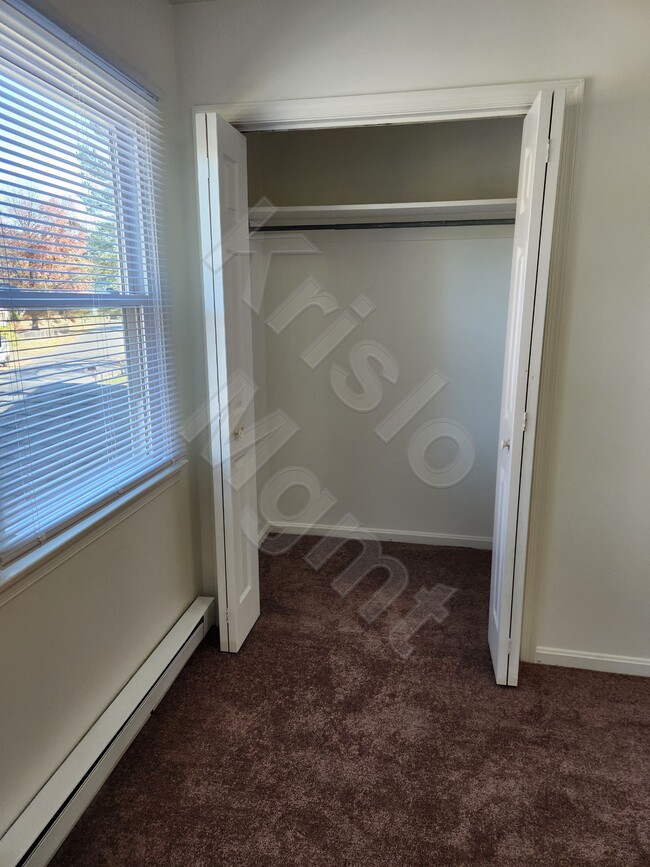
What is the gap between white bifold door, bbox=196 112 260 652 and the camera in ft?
6.69

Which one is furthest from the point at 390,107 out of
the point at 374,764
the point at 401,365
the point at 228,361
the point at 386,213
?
the point at 374,764

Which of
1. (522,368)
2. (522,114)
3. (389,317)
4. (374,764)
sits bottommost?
(374,764)

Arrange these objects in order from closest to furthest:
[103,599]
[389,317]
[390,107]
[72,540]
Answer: [72,540], [103,599], [390,107], [389,317]

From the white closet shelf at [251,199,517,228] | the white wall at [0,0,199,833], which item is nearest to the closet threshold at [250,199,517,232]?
the white closet shelf at [251,199,517,228]

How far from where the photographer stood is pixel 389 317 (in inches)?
132

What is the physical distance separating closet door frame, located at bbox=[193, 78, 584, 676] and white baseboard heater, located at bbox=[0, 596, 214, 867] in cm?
137

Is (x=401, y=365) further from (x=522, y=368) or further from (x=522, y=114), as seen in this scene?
(x=522, y=114)

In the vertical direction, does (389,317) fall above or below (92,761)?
above

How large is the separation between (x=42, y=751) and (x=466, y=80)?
8.50 ft

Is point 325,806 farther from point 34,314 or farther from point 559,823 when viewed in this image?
point 34,314

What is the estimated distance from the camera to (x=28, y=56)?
4.67 feet

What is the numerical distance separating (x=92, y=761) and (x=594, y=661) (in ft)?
6.42

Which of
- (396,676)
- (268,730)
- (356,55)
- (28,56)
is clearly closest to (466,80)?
(356,55)

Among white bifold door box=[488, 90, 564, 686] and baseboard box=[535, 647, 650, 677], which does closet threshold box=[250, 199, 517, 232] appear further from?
baseboard box=[535, 647, 650, 677]
